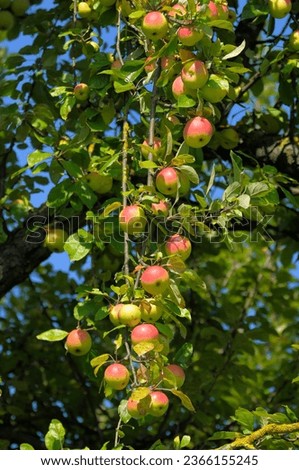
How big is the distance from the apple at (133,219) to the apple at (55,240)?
0.71 m

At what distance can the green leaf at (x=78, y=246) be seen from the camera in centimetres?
248

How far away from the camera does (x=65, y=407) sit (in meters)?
3.88

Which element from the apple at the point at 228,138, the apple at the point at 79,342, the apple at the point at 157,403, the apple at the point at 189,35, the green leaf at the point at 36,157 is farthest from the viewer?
the apple at the point at 228,138

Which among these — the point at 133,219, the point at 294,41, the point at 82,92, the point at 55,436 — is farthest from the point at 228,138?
the point at 55,436

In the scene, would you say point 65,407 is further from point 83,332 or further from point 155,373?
point 155,373

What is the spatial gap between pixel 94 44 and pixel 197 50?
24.5 inches

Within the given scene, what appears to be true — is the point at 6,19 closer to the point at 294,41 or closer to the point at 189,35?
the point at 294,41

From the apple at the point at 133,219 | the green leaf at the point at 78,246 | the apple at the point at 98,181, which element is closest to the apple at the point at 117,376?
the apple at the point at 133,219

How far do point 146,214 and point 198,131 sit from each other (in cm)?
25

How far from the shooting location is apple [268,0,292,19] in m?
2.75

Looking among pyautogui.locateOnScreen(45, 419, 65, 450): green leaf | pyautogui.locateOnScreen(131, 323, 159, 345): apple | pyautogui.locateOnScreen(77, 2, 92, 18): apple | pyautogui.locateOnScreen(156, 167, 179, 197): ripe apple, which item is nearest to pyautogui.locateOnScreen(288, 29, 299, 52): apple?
→ pyautogui.locateOnScreen(77, 2, 92, 18): apple

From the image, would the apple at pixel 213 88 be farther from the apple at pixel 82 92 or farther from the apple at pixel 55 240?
the apple at pixel 55 240

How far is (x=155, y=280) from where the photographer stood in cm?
208

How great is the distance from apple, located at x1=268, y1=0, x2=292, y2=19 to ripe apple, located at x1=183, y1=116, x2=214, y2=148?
2.27 ft
